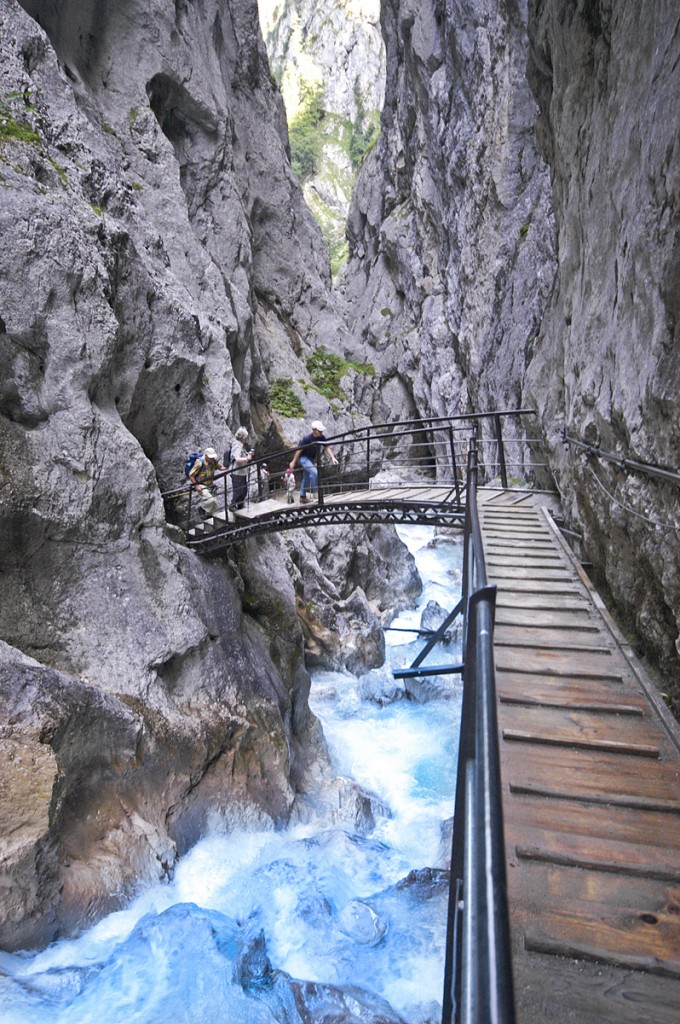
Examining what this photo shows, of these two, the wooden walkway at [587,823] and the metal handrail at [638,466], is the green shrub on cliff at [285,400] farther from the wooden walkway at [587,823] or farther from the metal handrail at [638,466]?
the wooden walkway at [587,823]

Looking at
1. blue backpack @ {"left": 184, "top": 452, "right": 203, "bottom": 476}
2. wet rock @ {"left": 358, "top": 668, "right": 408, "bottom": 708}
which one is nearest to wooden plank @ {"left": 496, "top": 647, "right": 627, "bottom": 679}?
blue backpack @ {"left": 184, "top": 452, "right": 203, "bottom": 476}

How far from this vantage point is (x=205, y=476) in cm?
1285

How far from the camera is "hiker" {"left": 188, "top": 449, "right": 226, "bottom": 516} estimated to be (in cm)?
1275

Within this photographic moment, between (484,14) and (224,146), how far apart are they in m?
16.6

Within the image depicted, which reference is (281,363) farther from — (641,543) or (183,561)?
(641,543)

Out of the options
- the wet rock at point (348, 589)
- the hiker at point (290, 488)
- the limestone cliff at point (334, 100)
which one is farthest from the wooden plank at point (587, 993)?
the limestone cliff at point (334, 100)

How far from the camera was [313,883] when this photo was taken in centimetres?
924

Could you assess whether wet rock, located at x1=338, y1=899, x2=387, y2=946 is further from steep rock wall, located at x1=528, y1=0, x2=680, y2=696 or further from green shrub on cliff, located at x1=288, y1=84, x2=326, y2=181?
green shrub on cliff, located at x1=288, y1=84, x2=326, y2=181

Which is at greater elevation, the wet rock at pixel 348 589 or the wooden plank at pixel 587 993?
the wooden plank at pixel 587 993

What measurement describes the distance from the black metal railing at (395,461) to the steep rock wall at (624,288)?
87.9 inches

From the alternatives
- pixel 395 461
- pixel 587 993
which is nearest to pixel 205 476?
pixel 587 993

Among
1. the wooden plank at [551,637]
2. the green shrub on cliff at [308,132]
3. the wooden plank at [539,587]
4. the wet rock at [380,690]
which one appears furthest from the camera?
the green shrub on cliff at [308,132]

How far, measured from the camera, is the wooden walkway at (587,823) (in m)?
2.38

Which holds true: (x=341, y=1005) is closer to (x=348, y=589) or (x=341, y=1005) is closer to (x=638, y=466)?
(x=638, y=466)
